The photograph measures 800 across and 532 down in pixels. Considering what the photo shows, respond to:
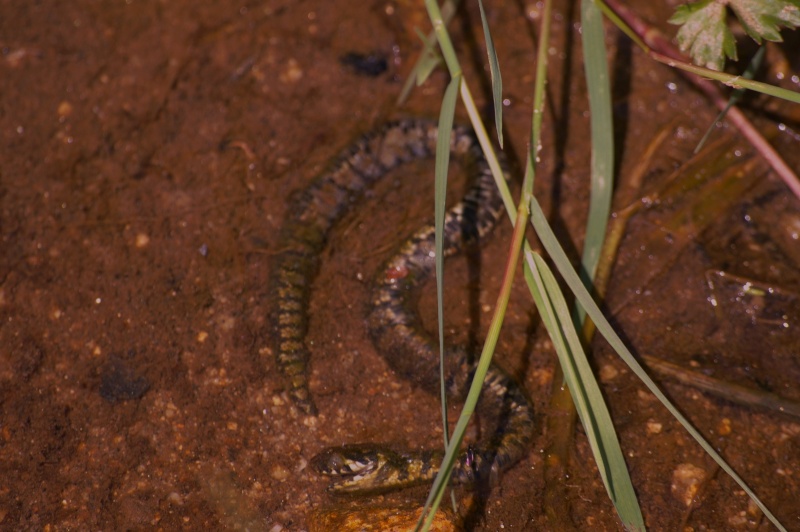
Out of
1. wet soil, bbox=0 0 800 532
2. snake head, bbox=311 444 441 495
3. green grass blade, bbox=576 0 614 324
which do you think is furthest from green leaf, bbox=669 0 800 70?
snake head, bbox=311 444 441 495

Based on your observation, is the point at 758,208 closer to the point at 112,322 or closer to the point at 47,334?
the point at 112,322

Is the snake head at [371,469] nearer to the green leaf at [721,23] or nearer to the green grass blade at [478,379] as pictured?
the green grass blade at [478,379]

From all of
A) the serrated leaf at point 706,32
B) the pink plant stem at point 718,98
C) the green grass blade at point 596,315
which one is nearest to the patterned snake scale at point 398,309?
the green grass blade at point 596,315

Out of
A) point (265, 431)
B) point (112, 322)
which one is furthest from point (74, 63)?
point (265, 431)

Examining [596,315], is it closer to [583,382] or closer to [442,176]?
[583,382]

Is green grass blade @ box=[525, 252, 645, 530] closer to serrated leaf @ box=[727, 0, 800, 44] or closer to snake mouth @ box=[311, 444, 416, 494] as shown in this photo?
snake mouth @ box=[311, 444, 416, 494]

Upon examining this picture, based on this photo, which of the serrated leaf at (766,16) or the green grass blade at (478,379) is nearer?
the green grass blade at (478,379)
